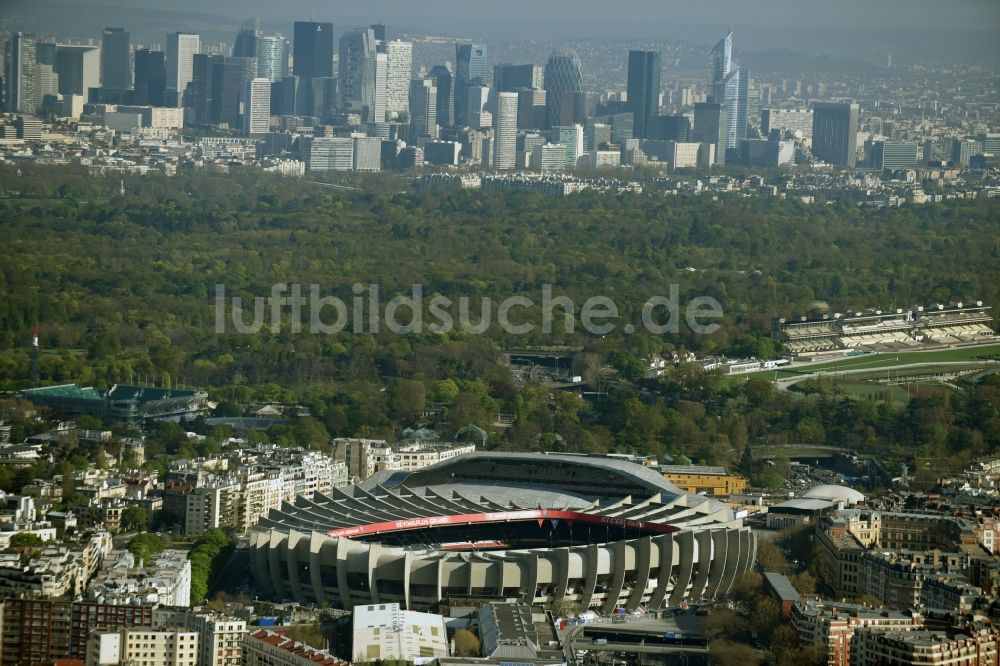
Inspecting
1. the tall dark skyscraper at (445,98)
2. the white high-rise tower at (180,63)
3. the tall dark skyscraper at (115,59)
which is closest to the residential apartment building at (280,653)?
the white high-rise tower at (180,63)

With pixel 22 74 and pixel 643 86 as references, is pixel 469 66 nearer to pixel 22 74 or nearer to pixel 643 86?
pixel 643 86

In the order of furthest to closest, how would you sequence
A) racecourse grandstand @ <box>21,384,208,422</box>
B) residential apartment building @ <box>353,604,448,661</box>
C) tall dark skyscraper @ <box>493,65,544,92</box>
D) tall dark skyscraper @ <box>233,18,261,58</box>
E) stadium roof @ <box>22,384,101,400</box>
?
tall dark skyscraper @ <box>493,65,544,92</box>, tall dark skyscraper @ <box>233,18,261,58</box>, stadium roof @ <box>22,384,101,400</box>, racecourse grandstand @ <box>21,384,208,422</box>, residential apartment building @ <box>353,604,448,661</box>

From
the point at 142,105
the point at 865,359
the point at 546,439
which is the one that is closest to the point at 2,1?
the point at 142,105

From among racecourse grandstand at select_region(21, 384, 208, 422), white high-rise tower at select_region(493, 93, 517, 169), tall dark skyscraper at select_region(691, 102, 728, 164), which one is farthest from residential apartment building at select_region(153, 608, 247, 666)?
tall dark skyscraper at select_region(691, 102, 728, 164)

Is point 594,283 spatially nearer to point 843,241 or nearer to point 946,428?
point 843,241

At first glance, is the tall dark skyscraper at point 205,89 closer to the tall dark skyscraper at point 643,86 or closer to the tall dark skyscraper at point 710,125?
the tall dark skyscraper at point 643,86

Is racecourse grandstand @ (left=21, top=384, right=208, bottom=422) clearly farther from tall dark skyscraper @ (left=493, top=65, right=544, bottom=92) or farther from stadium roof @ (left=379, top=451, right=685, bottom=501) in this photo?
tall dark skyscraper @ (left=493, top=65, right=544, bottom=92)
